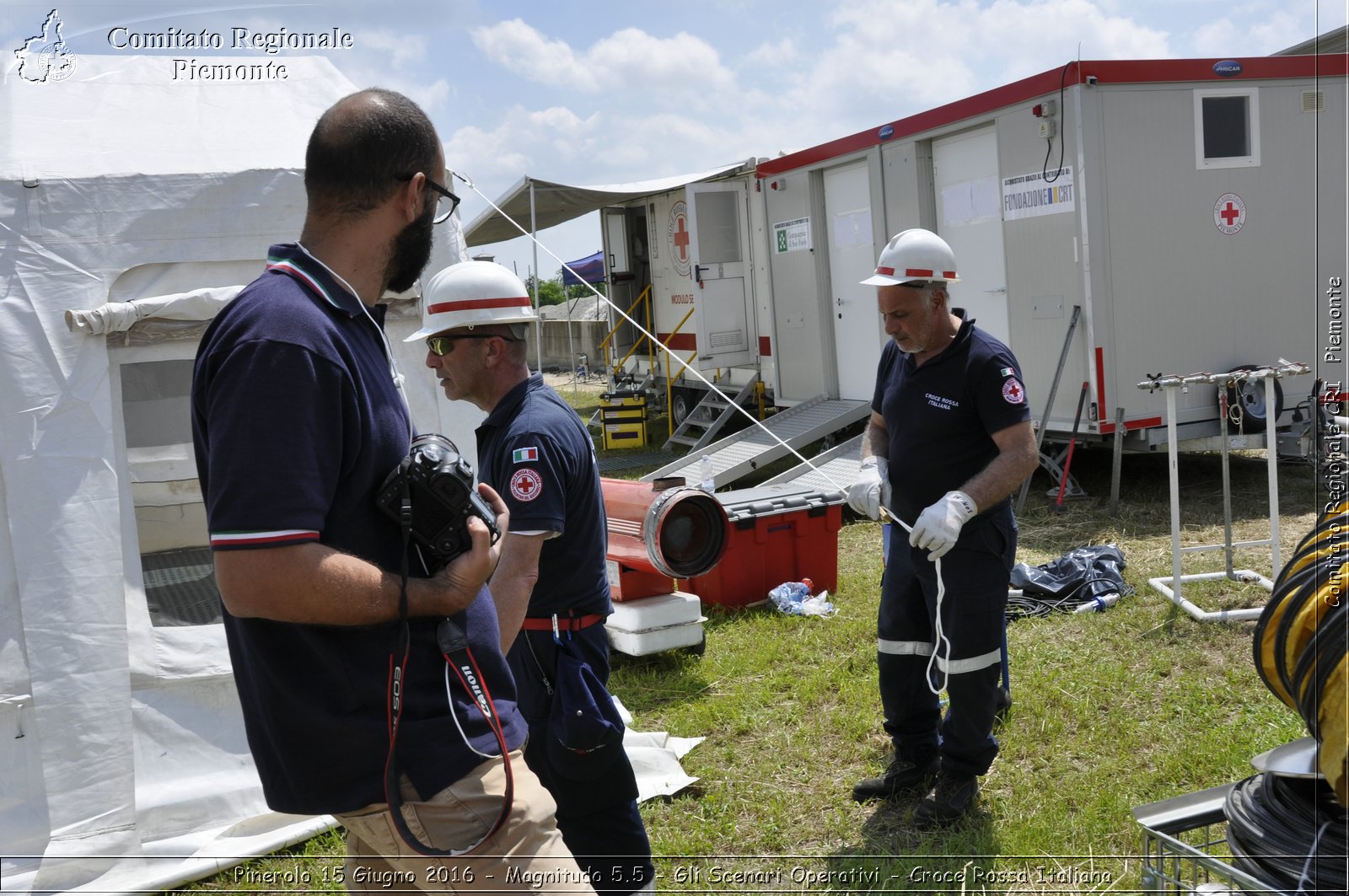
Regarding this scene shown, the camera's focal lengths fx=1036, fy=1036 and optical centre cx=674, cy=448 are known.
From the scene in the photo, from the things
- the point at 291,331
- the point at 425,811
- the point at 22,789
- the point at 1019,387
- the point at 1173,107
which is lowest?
the point at 22,789

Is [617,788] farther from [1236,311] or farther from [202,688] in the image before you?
[1236,311]

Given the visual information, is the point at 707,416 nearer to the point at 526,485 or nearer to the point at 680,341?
the point at 680,341

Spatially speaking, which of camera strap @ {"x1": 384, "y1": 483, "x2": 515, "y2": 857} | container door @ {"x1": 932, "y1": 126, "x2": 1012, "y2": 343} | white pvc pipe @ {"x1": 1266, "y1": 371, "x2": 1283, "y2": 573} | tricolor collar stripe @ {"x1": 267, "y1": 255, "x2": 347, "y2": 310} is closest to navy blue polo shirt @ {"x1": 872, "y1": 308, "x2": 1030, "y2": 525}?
camera strap @ {"x1": 384, "y1": 483, "x2": 515, "y2": 857}

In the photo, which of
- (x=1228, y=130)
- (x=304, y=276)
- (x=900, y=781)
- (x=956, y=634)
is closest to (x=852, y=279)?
(x=1228, y=130)

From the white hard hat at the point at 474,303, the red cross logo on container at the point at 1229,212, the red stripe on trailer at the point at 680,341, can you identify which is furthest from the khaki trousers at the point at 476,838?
the red stripe on trailer at the point at 680,341

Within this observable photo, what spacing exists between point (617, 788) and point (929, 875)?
1371 millimetres

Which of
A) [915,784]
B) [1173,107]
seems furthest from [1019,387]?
[1173,107]

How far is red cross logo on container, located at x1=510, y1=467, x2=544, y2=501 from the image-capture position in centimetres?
263

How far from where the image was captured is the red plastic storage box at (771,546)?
684 cm

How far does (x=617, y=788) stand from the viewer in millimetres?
2863

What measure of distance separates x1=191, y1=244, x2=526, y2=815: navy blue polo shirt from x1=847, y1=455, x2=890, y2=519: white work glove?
2.39m

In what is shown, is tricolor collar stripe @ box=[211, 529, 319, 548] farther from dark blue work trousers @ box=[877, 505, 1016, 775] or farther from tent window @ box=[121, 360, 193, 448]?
tent window @ box=[121, 360, 193, 448]

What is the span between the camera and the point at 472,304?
113 inches

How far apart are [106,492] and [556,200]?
10.4 metres
